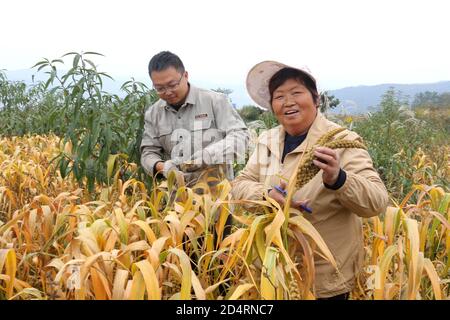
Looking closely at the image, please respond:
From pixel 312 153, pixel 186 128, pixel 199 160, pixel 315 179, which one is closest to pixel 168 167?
pixel 199 160

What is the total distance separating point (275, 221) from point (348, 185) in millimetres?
280

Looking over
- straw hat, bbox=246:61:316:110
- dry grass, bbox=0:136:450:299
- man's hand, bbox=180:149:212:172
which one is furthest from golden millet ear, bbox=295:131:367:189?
man's hand, bbox=180:149:212:172

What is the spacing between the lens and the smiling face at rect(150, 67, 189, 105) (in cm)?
262

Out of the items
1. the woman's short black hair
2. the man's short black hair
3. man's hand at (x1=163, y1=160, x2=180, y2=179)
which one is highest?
the man's short black hair

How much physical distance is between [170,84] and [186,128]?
299 millimetres

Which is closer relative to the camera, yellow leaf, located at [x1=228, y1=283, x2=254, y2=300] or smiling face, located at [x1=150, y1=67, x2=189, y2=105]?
yellow leaf, located at [x1=228, y1=283, x2=254, y2=300]

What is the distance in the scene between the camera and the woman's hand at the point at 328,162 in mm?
1417

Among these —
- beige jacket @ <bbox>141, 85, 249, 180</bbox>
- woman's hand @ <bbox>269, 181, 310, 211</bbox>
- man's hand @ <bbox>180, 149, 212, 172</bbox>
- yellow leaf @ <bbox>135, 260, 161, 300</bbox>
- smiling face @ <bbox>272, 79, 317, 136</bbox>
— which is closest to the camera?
yellow leaf @ <bbox>135, 260, 161, 300</bbox>

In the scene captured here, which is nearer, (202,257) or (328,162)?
(328,162)

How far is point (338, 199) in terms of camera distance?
64.6 inches

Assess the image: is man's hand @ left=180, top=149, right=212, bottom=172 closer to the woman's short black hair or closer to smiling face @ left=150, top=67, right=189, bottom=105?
smiling face @ left=150, top=67, right=189, bottom=105

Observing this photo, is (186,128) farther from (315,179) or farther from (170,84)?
(315,179)
